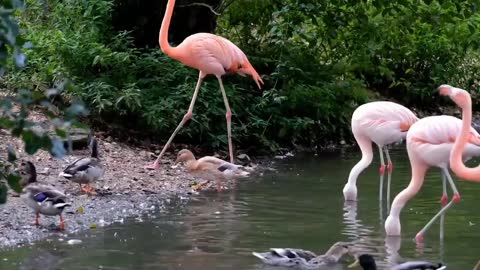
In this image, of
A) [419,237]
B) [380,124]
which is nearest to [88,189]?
[380,124]

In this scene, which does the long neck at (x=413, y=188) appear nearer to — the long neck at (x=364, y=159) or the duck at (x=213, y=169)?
the long neck at (x=364, y=159)

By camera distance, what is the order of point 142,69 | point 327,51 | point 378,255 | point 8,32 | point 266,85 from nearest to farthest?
1. point 8,32
2. point 378,255
3. point 142,69
4. point 266,85
5. point 327,51

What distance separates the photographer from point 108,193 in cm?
885

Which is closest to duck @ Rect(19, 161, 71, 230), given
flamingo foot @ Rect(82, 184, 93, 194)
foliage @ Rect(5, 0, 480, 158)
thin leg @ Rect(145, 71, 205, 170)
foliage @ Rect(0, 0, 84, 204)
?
flamingo foot @ Rect(82, 184, 93, 194)

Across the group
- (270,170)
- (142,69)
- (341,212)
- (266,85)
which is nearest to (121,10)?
(142,69)

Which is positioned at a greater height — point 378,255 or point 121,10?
point 121,10

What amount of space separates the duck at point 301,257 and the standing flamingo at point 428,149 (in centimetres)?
111

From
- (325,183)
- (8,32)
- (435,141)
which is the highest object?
(8,32)

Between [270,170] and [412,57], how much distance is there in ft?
18.5

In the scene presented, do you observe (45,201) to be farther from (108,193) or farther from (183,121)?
(183,121)

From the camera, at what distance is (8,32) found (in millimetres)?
2414

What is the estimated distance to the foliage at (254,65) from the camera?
11.3 m

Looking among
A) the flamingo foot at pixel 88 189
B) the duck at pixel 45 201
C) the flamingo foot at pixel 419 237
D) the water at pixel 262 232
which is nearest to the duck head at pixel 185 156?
the water at pixel 262 232

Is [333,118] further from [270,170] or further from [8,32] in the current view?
[8,32]
